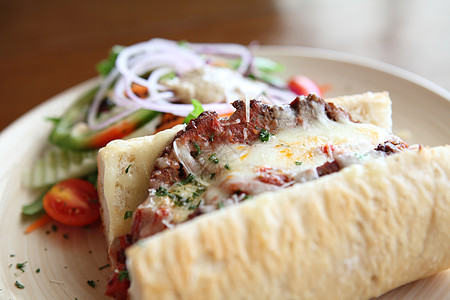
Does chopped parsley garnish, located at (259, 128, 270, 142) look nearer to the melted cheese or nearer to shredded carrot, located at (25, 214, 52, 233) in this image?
the melted cheese

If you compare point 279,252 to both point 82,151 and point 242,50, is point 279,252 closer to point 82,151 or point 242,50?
point 82,151

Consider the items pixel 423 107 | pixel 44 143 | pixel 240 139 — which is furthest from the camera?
pixel 44 143

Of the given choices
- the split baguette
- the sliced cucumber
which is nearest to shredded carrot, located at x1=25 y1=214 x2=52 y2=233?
the sliced cucumber

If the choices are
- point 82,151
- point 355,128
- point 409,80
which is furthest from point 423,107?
point 82,151

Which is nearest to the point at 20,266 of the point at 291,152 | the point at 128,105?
the point at 128,105

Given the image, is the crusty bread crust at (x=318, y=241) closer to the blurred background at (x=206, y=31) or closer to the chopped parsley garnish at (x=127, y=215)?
Answer: the chopped parsley garnish at (x=127, y=215)

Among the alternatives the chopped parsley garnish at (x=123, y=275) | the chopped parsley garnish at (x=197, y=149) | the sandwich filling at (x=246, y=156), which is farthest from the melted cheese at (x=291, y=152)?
the chopped parsley garnish at (x=123, y=275)

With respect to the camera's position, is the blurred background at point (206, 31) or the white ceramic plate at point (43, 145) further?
the blurred background at point (206, 31)
